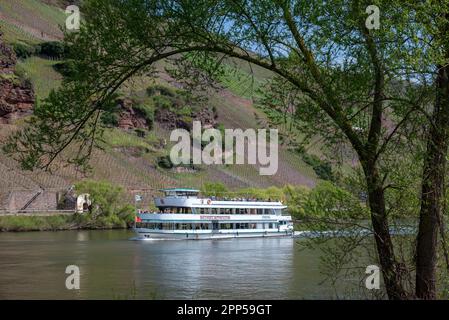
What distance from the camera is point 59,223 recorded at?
76.6 m

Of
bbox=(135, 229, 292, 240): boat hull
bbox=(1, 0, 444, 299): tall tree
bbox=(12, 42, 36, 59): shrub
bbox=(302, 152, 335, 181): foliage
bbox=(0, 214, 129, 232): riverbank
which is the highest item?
bbox=(12, 42, 36, 59): shrub

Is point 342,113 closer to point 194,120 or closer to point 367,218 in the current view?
point 367,218

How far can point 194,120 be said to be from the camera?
481 feet

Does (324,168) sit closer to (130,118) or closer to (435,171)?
(435,171)

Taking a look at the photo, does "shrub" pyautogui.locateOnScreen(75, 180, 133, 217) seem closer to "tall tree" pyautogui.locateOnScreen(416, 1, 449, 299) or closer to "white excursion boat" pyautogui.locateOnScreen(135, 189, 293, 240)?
"white excursion boat" pyautogui.locateOnScreen(135, 189, 293, 240)

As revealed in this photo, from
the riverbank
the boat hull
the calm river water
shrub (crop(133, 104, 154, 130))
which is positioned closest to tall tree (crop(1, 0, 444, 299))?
the calm river water

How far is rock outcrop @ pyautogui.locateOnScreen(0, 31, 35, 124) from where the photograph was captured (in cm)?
11088

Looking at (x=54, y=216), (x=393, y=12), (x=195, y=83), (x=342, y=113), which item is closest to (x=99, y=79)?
(x=195, y=83)

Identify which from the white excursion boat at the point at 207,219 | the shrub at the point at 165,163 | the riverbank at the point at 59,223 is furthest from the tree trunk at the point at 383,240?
the shrub at the point at 165,163

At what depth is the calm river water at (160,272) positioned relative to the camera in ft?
87.8

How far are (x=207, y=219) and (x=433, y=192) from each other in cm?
5268

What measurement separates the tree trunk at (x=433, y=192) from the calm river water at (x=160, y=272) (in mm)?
6583

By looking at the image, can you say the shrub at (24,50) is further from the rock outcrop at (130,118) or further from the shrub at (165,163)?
the shrub at (165,163)

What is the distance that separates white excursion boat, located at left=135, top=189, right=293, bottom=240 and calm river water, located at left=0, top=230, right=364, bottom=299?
7882 millimetres
